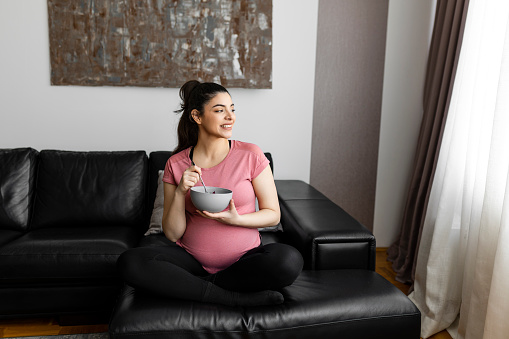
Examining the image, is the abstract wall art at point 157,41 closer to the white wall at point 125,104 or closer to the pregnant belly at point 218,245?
the white wall at point 125,104

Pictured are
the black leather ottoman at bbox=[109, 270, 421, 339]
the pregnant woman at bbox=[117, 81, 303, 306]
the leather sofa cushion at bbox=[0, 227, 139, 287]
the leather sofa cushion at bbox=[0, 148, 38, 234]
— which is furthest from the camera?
the leather sofa cushion at bbox=[0, 148, 38, 234]

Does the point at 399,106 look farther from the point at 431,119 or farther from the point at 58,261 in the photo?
the point at 58,261

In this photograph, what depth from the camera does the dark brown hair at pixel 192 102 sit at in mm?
1785

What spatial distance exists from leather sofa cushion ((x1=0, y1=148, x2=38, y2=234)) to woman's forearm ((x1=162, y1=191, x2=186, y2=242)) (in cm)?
113

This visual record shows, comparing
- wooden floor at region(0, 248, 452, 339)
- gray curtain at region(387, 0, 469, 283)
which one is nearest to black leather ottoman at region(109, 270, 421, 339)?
wooden floor at region(0, 248, 452, 339)

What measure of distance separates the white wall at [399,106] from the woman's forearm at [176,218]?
1.81m

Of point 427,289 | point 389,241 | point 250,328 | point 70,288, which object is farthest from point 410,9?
point 70,288

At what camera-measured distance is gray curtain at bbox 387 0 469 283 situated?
2.43m

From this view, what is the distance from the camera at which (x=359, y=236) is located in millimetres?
1924

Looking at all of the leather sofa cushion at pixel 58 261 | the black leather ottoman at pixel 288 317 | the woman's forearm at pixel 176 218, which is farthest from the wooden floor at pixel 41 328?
the woman's forearm at pixel 176 218

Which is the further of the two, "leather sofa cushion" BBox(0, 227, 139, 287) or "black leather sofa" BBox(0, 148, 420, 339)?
"leather sofa cushion" BBox(0, 227, 139, 287)

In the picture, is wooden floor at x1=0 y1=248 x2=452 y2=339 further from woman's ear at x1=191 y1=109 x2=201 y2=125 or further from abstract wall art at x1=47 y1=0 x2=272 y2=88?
abstract wall art at x1=47 y1=0 x2=272 y2=88

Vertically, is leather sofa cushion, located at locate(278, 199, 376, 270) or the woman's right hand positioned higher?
the woman's right hand

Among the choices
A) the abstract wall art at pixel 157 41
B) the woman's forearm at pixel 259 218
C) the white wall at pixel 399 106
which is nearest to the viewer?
the woman's forearm at pixel 259 218
